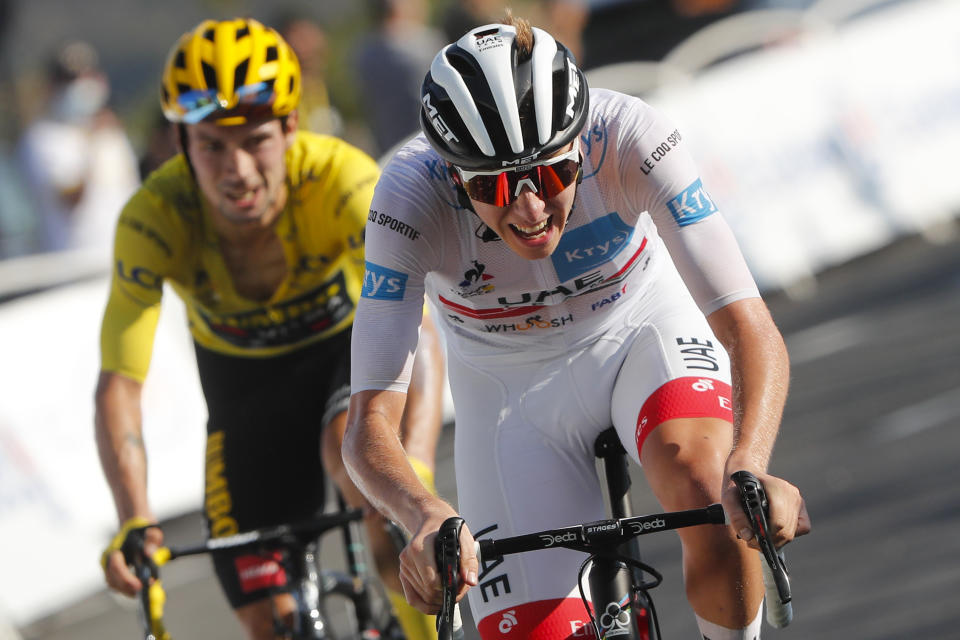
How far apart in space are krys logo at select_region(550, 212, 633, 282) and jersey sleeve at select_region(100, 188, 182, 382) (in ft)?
5.33

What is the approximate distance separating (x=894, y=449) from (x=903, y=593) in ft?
6.32

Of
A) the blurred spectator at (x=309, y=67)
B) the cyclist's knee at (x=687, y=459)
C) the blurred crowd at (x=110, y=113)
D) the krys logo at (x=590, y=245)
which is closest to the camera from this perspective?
the cyclist's knee at (x=687, y=459)

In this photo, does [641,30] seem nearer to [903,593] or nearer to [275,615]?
[903,593]

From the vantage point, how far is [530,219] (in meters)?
3.40

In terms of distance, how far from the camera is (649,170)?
3529 millimetres

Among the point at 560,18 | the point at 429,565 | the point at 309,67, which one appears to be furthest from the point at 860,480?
the point at 309,67

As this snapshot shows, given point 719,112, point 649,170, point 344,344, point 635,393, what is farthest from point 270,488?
point 719,112

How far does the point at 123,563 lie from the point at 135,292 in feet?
3.19

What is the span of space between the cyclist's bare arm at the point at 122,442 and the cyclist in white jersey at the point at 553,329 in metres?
1.11

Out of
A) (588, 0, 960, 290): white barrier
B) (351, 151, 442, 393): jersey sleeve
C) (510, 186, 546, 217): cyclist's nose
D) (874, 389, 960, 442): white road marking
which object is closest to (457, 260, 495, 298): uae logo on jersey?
(351, 151, 442, 393): jersey sleeve

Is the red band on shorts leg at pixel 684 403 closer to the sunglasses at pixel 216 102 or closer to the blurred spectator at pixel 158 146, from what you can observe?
the sunglasses at pixel 216 102

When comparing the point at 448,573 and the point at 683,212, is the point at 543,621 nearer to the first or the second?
the point at 448,573

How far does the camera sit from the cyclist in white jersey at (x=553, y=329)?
11.0ft

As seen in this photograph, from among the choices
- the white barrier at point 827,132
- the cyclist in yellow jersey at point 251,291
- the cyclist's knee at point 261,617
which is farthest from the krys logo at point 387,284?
the white barrier at point 827,132
